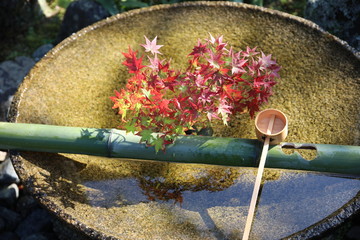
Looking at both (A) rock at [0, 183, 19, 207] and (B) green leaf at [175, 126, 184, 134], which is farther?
(A) rock at [0, 183, 19, 207]

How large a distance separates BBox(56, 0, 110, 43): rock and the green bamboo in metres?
2.07

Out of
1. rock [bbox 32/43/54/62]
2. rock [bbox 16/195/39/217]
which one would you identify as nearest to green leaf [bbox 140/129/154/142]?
rock [bbox 16/195/39/217]

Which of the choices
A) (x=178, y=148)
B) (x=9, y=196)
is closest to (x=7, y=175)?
(x=9, y=196)

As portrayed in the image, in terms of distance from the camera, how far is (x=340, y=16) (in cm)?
359

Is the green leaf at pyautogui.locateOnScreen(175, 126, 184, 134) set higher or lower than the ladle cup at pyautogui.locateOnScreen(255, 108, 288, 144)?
lower

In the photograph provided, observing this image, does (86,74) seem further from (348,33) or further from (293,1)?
(293,1)

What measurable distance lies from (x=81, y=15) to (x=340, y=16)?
2.38m

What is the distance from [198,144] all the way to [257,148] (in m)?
0.31

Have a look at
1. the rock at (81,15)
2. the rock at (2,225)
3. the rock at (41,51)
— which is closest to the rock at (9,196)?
the rock at (2,225)

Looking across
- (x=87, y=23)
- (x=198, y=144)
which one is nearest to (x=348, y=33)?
(x=198, y=144)

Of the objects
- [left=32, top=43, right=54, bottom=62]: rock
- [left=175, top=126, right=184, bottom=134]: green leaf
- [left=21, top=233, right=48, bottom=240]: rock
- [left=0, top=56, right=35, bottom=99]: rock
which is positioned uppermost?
[left=175, top=126, right=184, bottom=134]: green leaf

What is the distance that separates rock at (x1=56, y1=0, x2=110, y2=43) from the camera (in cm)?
443

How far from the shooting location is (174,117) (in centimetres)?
232

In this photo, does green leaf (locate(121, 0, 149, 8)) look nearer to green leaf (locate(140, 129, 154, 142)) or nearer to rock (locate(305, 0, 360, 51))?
rock (locate(305, 0, 360, 51))
